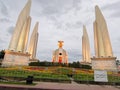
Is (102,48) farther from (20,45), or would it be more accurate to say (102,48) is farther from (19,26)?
(19,26)

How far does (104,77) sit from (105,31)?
24.5 m

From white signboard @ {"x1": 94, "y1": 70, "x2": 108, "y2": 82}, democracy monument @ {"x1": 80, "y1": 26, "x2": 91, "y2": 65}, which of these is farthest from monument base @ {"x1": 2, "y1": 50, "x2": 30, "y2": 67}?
democracy monument @ {"x1": 80, "y1": 26, "x2": 91, "y2": 65}

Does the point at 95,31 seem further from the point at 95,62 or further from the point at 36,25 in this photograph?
the point at 36,25

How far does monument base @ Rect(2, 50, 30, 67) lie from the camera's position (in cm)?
2598

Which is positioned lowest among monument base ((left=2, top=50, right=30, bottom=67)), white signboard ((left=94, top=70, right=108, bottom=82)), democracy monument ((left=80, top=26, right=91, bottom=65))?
white signboard ((left=94, top=70, right=108, bottom=82))

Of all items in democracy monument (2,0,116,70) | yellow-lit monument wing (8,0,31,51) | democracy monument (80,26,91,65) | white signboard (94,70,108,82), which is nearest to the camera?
white signboard (94,70,108,82)

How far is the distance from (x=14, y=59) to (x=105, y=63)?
20.7 meters

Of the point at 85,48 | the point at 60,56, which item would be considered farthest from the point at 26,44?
the point at 85,48

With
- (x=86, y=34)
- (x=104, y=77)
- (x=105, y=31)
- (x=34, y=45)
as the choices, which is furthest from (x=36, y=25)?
(x=104, y=77)

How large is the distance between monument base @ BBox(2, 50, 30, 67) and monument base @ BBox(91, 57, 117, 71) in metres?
16.7

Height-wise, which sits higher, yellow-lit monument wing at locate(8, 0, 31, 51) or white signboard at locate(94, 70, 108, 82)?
yellow-lit monument wing at locate(8, 0, 31, 51)

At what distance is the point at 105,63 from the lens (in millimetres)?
26891

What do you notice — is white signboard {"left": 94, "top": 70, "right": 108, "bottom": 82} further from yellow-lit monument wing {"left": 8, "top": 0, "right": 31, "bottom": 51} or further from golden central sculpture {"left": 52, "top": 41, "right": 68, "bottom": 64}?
golden central sculpture {"left": 52, "top": 41, "right": 68, "bottom": 64}

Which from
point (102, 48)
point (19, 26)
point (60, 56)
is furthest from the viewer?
point (60, 56)
